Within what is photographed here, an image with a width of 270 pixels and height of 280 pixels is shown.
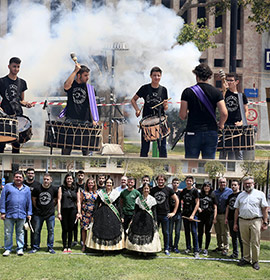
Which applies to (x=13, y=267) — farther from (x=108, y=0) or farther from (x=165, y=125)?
(x=108, y=0)

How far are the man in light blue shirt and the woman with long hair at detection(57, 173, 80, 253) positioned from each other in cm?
52

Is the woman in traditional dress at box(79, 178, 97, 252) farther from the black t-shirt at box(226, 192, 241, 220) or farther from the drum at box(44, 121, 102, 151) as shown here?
the black t-shirt at box(226, 192, 241, 220)

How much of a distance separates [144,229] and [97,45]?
6616 mm

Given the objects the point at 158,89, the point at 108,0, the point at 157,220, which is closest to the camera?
the point at 157,220

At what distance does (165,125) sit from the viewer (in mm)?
10102

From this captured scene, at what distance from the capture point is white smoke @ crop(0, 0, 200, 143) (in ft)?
44.6

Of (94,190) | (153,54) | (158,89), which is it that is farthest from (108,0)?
(94,190)

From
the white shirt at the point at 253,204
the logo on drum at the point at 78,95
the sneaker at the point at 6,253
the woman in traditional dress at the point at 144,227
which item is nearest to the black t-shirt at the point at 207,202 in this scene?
the white shirt at the point at 253,204

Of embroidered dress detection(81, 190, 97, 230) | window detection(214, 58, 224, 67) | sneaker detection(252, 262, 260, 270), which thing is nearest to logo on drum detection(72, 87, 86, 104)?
embroidered dress detection(81, 190, 97, 230)

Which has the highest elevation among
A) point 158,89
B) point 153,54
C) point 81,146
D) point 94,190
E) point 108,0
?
point 108,0

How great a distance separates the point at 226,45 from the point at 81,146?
11237 millimetres

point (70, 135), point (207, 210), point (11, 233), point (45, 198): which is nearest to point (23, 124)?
point (70, 135)

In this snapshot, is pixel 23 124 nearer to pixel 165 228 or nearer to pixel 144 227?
pixel 144 227

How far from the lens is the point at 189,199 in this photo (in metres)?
8.73
